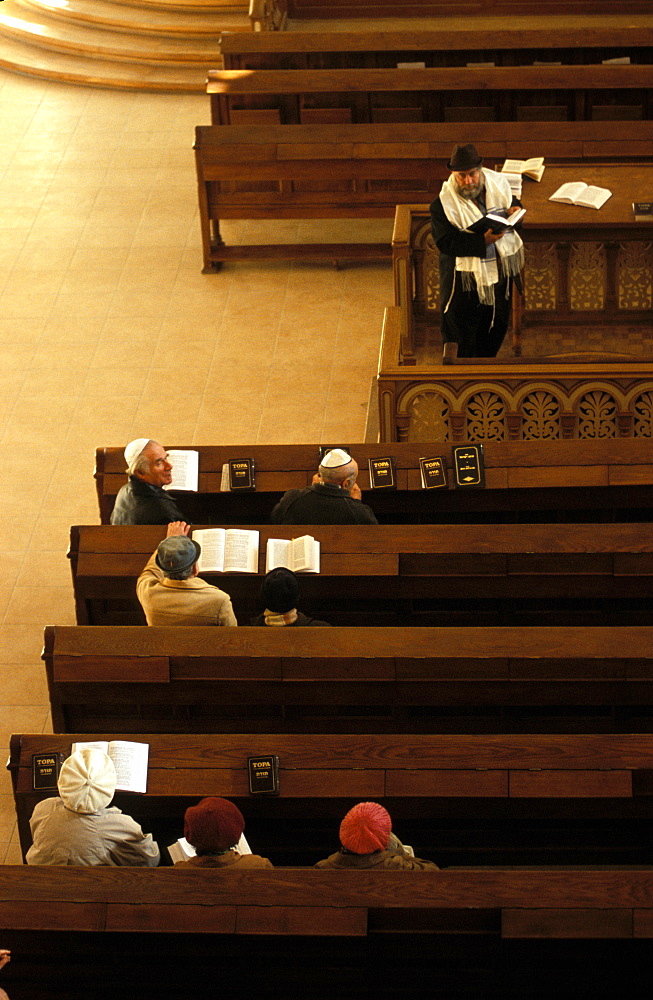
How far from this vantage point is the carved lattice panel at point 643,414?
6.83 metres

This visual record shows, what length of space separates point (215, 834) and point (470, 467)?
2.45 m

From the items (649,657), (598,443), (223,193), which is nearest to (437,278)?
(223,193)

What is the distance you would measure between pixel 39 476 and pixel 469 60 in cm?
530

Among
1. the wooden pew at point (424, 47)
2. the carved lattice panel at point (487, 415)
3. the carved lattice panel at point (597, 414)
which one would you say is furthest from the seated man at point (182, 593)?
the wooden pew at point (424, 47)

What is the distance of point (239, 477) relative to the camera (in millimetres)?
6336

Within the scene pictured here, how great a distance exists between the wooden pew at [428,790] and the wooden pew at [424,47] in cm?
723

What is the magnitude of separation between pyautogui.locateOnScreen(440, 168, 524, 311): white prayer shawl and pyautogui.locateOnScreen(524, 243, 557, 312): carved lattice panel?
681 mm

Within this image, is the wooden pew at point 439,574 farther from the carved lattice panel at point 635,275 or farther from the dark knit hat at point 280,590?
the carved lattice panel at point 635,275

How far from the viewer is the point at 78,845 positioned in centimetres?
448

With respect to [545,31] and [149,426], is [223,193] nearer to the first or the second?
[149,426]

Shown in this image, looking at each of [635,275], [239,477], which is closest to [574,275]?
[635,275]

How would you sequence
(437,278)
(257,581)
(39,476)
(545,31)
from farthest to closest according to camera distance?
(545,31) → (437,278) → (39,476) → (257,581)

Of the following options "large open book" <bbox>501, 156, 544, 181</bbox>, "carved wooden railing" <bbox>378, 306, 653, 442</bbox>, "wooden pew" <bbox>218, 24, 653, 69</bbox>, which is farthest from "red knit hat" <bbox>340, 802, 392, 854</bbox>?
"wooden pew" <bbox>218, 24, 653, 69</bbox>

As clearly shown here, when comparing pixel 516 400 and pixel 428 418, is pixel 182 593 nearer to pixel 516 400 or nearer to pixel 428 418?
pixel 428 418
